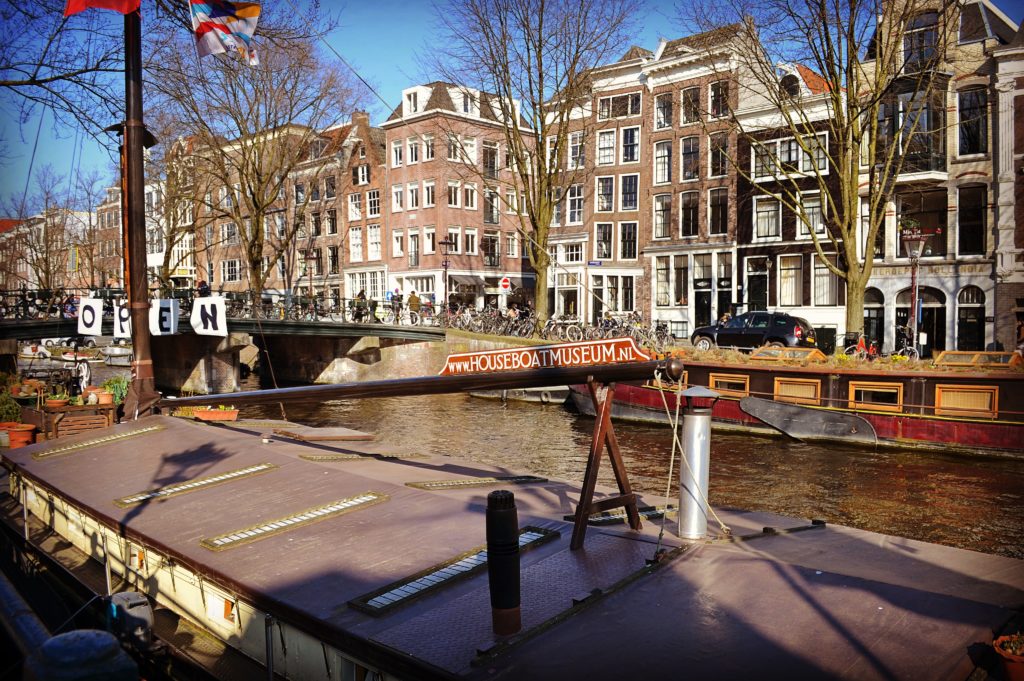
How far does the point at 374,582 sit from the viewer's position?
15.6ft

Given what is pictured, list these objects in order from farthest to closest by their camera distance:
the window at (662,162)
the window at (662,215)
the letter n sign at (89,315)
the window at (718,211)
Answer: the window at (662,215)
the window at (662,162)
the window at (718,211)
the letter n sign at (89,315)

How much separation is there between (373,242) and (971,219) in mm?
35189

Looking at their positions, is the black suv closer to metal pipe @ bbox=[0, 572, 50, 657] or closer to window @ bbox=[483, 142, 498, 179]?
window @ bbox=[483, 142, 498, 179]

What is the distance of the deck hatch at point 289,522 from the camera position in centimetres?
571

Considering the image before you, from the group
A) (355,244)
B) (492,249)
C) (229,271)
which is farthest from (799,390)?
(229,271)

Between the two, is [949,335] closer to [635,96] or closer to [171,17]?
[635,96]

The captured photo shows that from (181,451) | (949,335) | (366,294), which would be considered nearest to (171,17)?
(181,451)

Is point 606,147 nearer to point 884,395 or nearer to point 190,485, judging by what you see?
point 884,395

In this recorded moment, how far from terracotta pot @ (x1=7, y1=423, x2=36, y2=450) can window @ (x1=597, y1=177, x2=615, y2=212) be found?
115ft

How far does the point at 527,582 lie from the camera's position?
4.70m

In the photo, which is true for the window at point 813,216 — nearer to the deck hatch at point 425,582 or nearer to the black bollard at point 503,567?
the deck hatch at point 425,582

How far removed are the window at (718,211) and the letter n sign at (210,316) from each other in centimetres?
2884

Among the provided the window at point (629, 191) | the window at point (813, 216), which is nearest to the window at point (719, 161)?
the window at point (813, 216)

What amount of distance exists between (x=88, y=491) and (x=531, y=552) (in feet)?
16.0
